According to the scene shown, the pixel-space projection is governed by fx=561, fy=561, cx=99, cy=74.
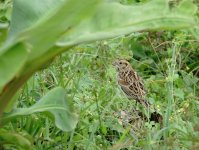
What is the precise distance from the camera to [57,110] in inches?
76.0

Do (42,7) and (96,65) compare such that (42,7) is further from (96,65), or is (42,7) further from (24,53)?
(96,65)

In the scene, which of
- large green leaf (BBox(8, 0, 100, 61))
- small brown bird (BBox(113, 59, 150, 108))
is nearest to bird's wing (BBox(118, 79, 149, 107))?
small brown bird (BBox(113, 59, 150, 108))

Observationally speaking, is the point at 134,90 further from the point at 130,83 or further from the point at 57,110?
the point at 57,110

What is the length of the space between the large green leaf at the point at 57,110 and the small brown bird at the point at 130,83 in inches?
26.5

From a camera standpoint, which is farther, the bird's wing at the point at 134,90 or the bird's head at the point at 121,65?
the bird's head at the point at 121,65

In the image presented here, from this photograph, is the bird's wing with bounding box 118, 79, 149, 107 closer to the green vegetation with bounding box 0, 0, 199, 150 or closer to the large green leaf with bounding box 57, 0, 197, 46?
the green vegetation with bounding box 0, 0, 199, 150

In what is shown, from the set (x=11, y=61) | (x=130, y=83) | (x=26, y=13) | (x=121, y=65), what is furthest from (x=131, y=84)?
(x=11, y=61)

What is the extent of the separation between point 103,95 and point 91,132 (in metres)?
0.25

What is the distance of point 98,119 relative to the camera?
230 cm

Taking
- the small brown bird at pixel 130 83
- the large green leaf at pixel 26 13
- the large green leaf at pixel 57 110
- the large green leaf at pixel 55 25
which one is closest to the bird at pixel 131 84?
the small brown bird at pixel 130 83

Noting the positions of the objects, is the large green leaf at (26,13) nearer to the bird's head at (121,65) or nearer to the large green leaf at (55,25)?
the large green leaf at (55,25)

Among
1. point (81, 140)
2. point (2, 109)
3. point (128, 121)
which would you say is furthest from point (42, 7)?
point (128, 121)

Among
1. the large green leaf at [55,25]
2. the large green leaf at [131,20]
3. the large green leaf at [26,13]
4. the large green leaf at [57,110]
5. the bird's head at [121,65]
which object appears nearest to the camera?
the large green leaf at [55,25]

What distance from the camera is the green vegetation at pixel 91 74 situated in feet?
4.97
